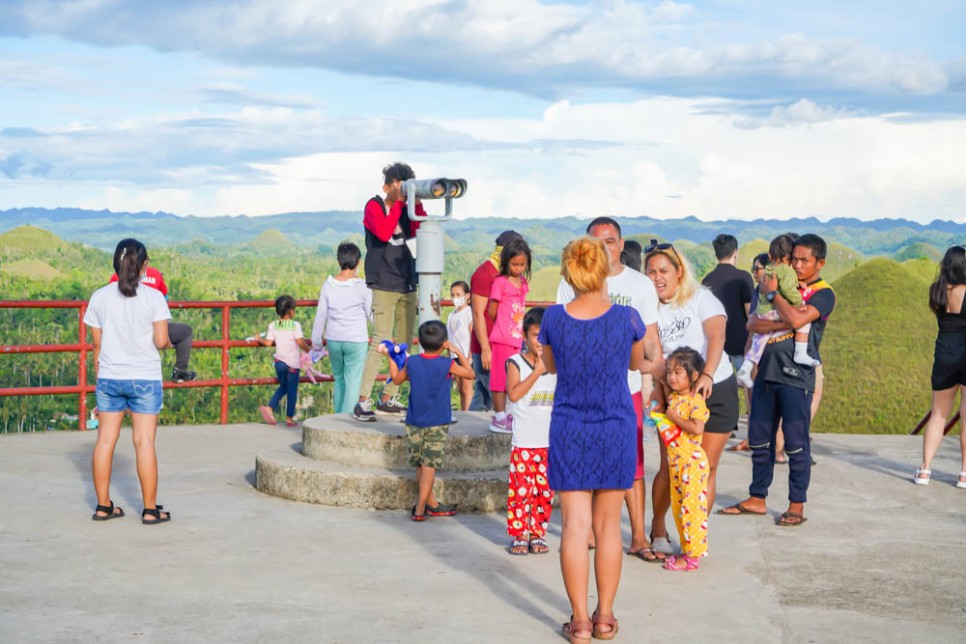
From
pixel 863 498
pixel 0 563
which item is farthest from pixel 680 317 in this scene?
pixel 0 563

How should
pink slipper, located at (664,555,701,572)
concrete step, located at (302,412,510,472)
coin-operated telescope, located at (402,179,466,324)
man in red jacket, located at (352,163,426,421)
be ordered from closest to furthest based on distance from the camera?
pink slipper, located at (664,555,701,572)
concrete step, located at (302,412,510,472)
coin-operated telescope, located at (402,179,466,324)
man in red jacket, located at (352,163,426,421)

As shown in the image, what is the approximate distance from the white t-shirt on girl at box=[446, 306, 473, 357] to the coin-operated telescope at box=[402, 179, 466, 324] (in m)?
2.55

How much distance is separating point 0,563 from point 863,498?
6137mm

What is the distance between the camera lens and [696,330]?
21.6 ft

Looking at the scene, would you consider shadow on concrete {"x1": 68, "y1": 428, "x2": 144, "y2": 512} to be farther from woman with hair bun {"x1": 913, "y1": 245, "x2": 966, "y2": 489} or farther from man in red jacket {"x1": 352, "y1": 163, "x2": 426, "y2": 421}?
woman with hair bun {"x1": 913, "y1": 245, "x2": 966, "y2": 489}

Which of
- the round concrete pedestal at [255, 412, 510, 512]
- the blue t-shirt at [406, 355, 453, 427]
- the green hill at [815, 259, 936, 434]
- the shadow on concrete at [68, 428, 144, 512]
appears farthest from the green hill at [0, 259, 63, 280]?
the blue t-shirt at [406, 355, 453, 427]

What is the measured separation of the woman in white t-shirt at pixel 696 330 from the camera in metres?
6.54

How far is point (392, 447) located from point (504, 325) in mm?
1191

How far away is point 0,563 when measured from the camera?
644cm

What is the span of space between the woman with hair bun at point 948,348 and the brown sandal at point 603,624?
4864 mm

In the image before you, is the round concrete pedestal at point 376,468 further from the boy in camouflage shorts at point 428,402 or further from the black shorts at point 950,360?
the black shorts at point 950,360

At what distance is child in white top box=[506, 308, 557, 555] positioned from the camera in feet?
22.3

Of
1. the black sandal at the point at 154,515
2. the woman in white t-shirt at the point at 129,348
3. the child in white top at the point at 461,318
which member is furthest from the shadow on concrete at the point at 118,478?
the child in white top at the point at 461,318

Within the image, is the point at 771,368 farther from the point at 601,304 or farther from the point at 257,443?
the point at 257,443
